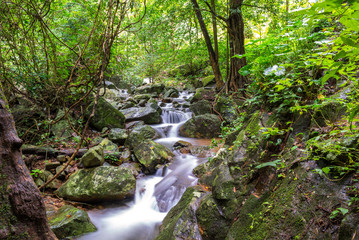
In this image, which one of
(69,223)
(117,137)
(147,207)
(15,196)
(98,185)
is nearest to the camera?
(15,196)

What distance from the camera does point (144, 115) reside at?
852 cm

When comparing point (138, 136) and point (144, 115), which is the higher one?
point (144, 115)

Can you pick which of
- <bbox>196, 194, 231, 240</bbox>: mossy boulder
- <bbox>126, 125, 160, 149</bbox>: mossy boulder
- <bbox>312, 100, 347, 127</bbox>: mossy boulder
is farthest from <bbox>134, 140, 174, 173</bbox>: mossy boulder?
<bbox>312, 100, 347, 127</bbox>: mossy boulder

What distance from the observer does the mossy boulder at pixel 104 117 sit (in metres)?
6.93

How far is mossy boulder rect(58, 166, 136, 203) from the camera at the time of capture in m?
3.79

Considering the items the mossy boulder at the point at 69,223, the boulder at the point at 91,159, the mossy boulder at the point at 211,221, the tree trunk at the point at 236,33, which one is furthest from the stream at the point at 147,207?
the tree trunk at the point at 236,33

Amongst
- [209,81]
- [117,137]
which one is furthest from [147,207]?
[209,81]

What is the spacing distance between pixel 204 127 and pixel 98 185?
14.8 ft

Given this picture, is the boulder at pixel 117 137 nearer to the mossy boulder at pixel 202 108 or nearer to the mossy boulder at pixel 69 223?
the mossy boulder at pixel 69 223

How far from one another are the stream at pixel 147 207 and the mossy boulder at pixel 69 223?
0.41 ft

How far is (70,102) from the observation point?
6.69m

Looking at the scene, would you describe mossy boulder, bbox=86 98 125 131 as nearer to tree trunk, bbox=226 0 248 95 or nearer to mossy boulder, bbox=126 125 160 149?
mossy boulder, bbox=126 125 160 149

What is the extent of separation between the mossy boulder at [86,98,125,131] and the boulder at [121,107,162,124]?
98 cm

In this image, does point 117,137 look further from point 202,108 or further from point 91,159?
point 202,108
